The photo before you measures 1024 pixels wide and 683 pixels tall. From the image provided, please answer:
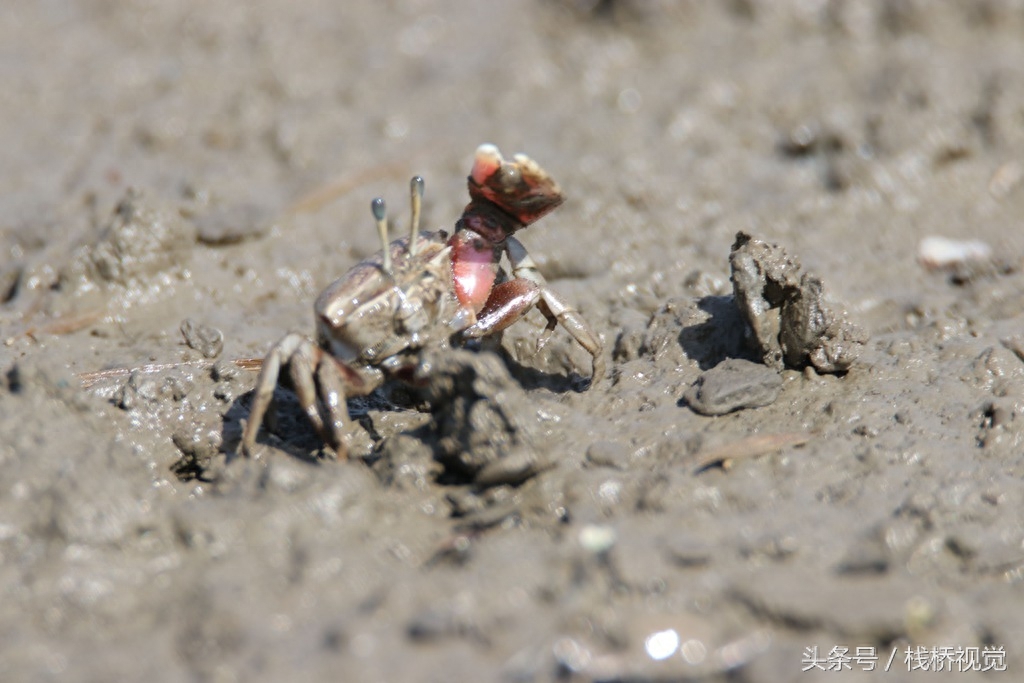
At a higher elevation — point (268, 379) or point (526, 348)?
point (268, 379)

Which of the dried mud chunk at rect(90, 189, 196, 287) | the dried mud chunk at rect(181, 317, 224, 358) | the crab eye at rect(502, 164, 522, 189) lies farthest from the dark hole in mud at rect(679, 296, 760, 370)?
the dried mud chunk at rect(90, 189, 196, 287)

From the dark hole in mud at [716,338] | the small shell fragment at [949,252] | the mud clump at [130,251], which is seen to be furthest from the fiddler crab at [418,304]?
the small shell fragment at [949,252]

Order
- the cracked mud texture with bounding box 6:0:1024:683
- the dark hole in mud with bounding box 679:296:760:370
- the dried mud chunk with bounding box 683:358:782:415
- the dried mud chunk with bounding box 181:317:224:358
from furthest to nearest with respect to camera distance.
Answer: the dried mud chunk with bounding box 181:317:224:358 < the dark hole in mud with bounding box 679:296:760:370 < the dried mud chunk with bounding box 683:358:782:415 < the cracked mud texture with bounding box 6:0:1024:683

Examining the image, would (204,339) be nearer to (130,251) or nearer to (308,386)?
(130,251)

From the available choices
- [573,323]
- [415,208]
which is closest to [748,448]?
[573,323]

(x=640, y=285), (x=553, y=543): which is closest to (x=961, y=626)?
(x=553, y=543)

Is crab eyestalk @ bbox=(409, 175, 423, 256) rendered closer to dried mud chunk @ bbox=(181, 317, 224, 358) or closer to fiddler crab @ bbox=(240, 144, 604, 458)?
fiddler crab @ bbox=(240, 144, 604, 458)

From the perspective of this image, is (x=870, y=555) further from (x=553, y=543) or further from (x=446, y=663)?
(x=446, y=663)
